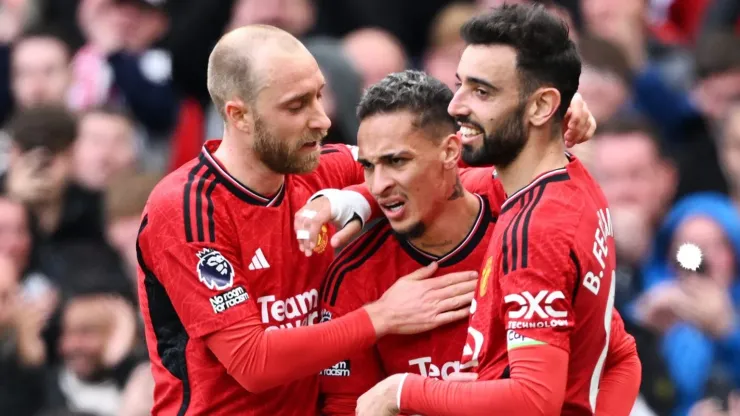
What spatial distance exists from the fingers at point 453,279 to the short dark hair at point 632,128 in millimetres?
3275

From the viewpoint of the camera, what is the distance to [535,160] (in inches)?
188

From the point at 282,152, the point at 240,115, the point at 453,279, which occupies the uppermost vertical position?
the point at 240,115

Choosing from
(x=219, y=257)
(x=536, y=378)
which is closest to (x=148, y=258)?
(x=219, y=257)

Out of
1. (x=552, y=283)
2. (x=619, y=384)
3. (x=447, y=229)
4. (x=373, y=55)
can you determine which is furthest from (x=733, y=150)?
(x=552, y=283)

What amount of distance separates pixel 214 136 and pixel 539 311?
4387 millimetres

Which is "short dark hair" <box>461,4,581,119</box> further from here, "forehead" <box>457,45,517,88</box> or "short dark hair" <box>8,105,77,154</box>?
"short dark hair" <box>8,105,77,154</box>

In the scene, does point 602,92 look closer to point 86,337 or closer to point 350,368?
point 86,337

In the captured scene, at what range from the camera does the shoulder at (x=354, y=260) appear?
5.20m

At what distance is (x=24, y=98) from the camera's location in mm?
9539

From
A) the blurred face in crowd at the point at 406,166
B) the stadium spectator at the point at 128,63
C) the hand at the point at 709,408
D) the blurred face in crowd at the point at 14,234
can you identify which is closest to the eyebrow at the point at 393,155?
the blurred face in crowd at the point at 406,166

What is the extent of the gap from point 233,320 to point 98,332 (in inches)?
116

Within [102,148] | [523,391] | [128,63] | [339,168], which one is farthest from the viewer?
[128,63]

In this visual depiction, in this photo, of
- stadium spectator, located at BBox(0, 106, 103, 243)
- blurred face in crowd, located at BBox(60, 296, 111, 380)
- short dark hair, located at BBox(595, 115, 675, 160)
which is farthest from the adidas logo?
stadium spectator, located at BBox(0, 106, 103, 243)

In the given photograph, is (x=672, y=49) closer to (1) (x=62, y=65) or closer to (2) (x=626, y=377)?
(1) (x=62, y=65)
